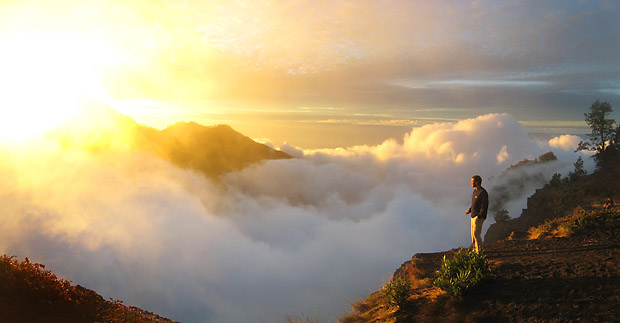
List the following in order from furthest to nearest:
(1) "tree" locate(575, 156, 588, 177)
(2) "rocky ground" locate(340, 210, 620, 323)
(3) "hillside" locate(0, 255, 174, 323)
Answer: (1) "tree" locate(575, 156, 588, 177)
(3) "hillside" locate(0, 255, 174, 323)
(2) "rocky ground" locate(340, 210, 620, 323)

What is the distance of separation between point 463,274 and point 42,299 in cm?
946

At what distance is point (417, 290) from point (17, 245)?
6085 inches

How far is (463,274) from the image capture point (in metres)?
6.95

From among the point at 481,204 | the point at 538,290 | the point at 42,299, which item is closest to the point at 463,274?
the point at 538,290

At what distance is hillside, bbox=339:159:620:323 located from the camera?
227 inches

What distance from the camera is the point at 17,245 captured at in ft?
374

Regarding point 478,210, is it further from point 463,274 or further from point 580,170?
point 580,170

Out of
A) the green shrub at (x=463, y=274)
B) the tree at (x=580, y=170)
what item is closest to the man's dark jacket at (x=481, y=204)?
the green shrub at (x=463, y=274)

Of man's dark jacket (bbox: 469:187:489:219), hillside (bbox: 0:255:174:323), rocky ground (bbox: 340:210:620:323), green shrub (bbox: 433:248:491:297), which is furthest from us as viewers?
man's dark jacket (bbox: 469:187:489:219)

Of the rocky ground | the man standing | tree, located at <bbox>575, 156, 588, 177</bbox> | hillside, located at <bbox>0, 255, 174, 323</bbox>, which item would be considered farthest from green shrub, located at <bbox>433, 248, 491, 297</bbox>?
tree, located at <bbox>575, 156, 588, 177</bbox>

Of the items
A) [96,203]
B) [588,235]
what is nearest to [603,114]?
[588,235]

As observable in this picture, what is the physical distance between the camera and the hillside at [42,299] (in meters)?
6.61

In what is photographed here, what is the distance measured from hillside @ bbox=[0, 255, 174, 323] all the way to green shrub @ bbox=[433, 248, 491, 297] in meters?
7.60

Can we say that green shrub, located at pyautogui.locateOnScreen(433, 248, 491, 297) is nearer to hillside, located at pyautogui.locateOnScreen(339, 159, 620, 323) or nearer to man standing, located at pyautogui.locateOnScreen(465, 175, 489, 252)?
hillside, located at pyautogui.locateOnScreen(339, 159, 620, 323)
